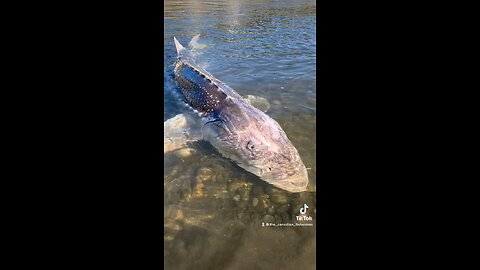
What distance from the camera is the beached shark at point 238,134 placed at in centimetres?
450

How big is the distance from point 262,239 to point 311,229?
0.62 metres

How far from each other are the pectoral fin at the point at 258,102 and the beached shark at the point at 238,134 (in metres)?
0.89

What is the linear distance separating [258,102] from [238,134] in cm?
179

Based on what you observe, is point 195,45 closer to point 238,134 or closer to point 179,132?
point 179,132

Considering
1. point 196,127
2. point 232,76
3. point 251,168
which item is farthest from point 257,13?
point 251,168

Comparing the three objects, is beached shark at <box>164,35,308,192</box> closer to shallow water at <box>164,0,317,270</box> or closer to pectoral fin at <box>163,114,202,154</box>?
pectoral fin at <box>163,114,202,154</box>

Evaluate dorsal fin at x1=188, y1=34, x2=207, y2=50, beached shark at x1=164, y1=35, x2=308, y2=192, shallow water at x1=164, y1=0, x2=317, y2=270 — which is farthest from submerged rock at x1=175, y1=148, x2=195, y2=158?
dorsal fin at x1=188, y1=34, x2=207, y2=50

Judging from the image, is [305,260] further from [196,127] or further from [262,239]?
[196,127]

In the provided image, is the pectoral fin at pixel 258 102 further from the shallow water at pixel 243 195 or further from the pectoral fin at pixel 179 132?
the pectoral fin at pixel 179 132

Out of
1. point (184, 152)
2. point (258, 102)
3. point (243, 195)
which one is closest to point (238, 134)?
point (184, 152)

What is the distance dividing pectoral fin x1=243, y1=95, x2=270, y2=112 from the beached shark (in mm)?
888

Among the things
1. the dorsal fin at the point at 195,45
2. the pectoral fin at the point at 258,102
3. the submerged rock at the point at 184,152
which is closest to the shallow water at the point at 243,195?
the submerged rock at the point at 184,152

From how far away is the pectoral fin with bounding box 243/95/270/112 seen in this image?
252 inches
